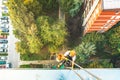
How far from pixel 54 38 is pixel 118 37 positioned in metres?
2.96

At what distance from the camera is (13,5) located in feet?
44.0

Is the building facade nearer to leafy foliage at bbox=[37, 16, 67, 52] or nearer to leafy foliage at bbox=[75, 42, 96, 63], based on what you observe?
leafy foliage at bbox=[75, 42, 96, 63]

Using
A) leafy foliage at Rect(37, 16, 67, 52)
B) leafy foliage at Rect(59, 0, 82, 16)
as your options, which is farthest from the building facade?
leafy foliage at Rect(37, 16, 67, 52)

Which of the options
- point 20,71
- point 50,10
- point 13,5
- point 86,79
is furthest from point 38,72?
point 50,10

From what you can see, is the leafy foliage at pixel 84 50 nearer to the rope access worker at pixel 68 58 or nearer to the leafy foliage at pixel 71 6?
the rope access worker at pixel 68 58

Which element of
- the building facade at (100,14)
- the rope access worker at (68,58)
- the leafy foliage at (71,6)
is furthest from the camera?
the leafy foliage at (71,6)

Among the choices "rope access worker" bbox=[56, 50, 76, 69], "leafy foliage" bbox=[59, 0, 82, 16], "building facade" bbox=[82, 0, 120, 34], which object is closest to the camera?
"building facade" bbox=[82, 0, 120, 34]

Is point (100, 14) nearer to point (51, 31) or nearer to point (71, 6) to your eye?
point (51, 31)

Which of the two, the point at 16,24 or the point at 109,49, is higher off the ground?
the point at 16,24

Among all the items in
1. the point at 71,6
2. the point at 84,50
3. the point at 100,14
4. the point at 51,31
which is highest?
the point at 71,6

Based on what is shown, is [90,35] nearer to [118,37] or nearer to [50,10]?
[118,37]

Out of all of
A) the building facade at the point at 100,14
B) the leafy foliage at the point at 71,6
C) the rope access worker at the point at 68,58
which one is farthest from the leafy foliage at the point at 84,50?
the leafy foliage at the point at 71,6

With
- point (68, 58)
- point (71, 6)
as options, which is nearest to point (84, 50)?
point (68, 58)

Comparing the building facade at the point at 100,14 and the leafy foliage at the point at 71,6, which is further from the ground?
the leafy foliage at the point at 71,6
